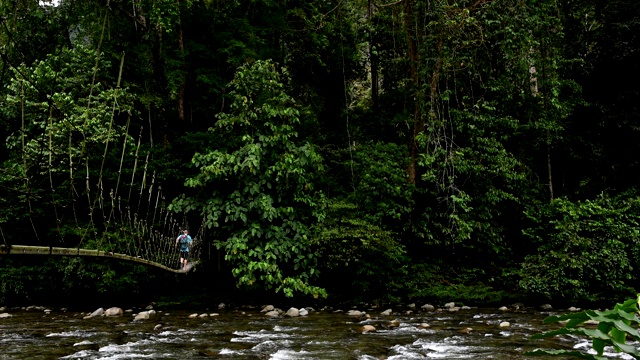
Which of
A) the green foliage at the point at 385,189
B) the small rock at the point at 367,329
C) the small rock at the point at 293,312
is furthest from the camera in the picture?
the green foliage at the point at 385,189

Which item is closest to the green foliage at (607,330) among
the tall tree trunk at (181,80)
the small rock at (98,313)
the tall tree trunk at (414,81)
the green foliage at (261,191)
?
the green foliage at (261,191)

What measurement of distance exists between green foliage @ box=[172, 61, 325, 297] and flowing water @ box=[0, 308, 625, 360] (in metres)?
0.68

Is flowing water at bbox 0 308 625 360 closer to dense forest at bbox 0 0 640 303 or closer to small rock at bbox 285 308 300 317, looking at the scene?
small rock at bbox 285 308 300 317

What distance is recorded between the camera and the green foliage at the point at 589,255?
612 centimetres

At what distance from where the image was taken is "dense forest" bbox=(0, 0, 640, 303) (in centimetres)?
655

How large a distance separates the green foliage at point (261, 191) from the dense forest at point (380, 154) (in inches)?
1.2

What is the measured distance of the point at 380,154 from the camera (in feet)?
24.8

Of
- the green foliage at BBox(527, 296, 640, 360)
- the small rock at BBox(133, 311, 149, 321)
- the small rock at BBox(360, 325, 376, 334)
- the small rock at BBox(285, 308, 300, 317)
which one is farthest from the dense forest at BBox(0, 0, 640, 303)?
the green foliage at BBox(527, 296, 640, 360)

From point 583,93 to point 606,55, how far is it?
711mm

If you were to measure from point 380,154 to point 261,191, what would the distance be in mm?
1983

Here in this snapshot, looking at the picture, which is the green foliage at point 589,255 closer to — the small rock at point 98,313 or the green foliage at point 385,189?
the green foliage at point 385,189

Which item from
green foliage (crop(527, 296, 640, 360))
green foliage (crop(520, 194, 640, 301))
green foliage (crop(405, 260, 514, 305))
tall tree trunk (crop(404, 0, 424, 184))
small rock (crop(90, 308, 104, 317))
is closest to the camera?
green foliage (crop(527, 296, 640, 360))

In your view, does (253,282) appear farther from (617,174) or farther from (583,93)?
(583,93)

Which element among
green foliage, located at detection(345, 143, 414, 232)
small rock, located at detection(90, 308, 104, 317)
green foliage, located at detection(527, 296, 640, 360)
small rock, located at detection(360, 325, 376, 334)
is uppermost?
green foliage, located at detection(345, 143, 414, 232)
